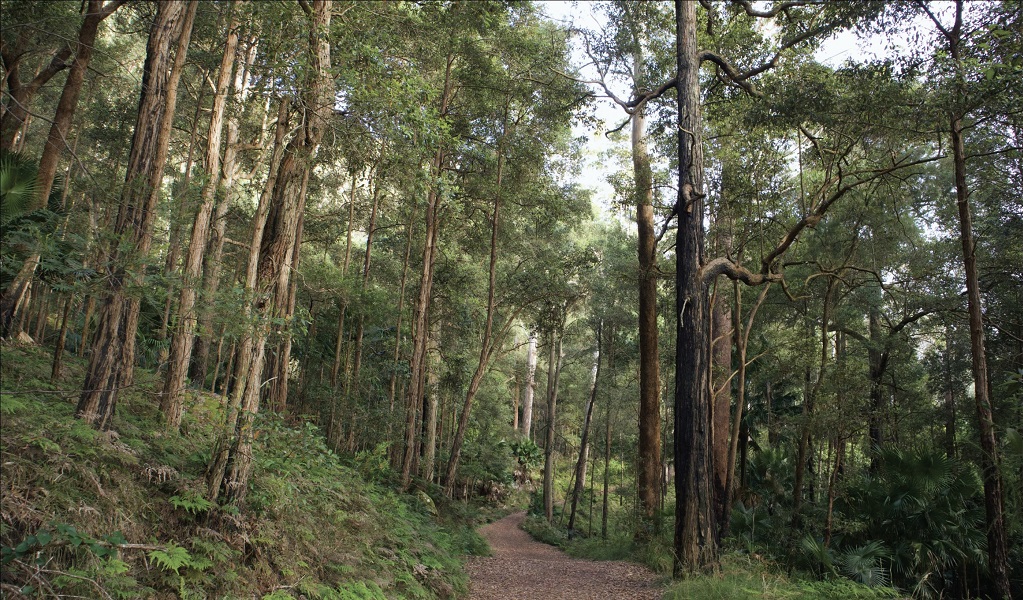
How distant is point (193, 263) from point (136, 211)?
9.15 feet

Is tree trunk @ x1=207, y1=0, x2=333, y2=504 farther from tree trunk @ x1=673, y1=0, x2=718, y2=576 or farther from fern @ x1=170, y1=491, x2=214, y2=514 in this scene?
tree trunk @ x1=673, y1=0, x2=718, y2=576

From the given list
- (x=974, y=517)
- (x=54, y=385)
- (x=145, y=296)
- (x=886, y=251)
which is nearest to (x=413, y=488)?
(x=54, y=385)

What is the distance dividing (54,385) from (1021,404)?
1201 cm

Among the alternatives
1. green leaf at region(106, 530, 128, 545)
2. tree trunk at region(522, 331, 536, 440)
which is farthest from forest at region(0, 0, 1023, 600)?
tree trunk at region(522, 331, 536, 440)

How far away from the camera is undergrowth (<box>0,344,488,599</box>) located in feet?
10.9

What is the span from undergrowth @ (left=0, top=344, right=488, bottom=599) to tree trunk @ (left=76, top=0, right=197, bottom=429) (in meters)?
0.23

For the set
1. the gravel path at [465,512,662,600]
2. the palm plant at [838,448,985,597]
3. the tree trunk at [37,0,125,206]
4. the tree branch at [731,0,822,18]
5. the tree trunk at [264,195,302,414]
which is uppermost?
the tree branch at [731,0,822,18]

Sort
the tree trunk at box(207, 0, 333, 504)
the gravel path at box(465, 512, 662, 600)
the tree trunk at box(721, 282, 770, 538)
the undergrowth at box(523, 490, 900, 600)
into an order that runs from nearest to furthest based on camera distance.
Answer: the tree trunk at box(207, 0, 333, 504) → the undergrowth at box(523, 490, 900, 600) → the gravel path at box(465, 512, 662, 600) → the tree trunk at box(721, 282, 770, 538)

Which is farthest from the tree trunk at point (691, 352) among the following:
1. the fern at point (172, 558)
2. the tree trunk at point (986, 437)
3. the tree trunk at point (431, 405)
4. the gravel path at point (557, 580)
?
the tree trunk at point (431, 405)

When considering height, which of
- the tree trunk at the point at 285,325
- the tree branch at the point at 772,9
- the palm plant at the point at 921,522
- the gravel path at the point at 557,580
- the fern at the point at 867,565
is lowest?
the gravel path at the point at 557,580

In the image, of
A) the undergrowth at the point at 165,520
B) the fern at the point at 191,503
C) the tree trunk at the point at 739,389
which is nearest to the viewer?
A: the undergrowth at the point at 165,520

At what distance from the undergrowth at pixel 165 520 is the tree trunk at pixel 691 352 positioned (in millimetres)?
3315

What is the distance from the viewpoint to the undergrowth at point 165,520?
10.9ft

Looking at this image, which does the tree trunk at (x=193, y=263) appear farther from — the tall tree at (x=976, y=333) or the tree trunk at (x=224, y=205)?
the tall tree at (x=976, y=333)
